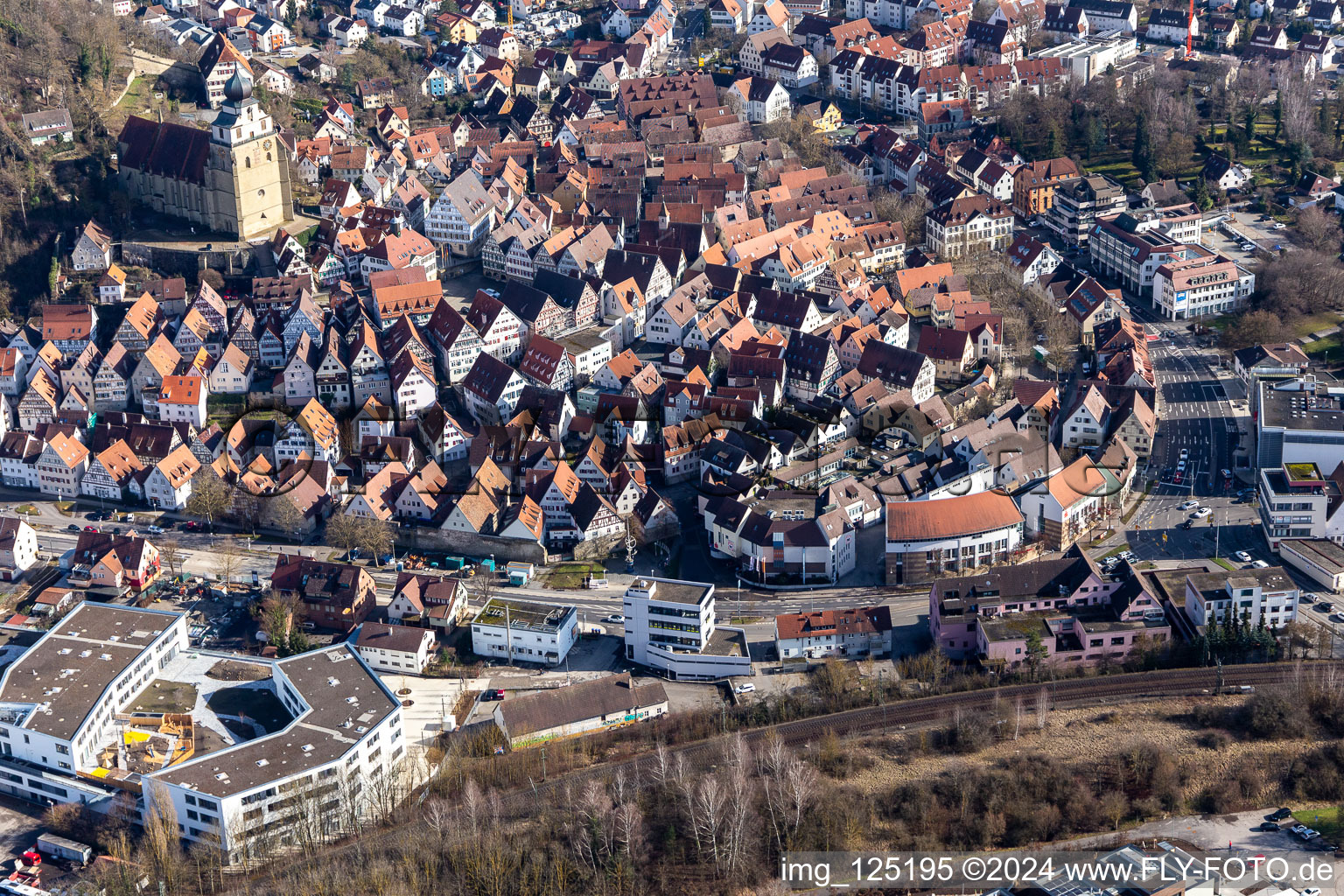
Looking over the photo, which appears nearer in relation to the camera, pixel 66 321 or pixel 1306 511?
pixel 1306 511

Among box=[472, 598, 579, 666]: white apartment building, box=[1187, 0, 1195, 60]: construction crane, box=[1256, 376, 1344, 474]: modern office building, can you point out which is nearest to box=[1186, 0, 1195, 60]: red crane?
box=[1187, 0, 1195, 60]: construction crane

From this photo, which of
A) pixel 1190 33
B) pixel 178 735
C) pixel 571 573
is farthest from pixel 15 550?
pixel 1190 33

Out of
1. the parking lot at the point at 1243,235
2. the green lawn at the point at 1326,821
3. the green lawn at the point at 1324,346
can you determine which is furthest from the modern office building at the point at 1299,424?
the green lawn at the point at 1326,821

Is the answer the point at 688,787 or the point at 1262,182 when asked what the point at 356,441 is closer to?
the point at 688,787

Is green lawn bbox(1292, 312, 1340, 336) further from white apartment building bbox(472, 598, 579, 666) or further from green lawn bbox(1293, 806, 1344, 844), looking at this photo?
white apartment building bbox(472, 598, 579, 666)

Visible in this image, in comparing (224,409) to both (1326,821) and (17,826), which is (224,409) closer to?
(17,826)

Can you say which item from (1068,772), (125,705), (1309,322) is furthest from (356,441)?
(1309,322)

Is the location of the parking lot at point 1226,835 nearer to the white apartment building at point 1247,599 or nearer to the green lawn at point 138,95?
the white apartment building at point 1247,599
